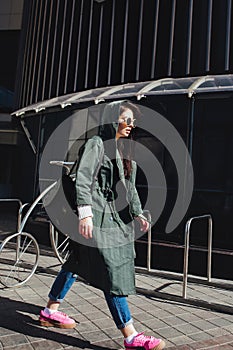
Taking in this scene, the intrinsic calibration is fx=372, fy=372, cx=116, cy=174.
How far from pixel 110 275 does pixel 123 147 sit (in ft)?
3.47

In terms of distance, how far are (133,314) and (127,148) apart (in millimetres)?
1907

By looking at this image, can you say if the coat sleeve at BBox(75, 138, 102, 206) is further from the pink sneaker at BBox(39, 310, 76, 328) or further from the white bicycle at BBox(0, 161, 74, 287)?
the white bicycle at BBox(0, 161, 74, 287)

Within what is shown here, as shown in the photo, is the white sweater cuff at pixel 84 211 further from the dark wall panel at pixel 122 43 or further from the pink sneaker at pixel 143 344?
the dark wall panel at pixel 122 43

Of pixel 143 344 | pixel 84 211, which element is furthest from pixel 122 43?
pixel 143 344

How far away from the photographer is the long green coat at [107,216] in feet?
9.49

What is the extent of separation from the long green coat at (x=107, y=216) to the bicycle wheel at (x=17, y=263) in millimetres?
1971

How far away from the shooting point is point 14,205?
16.1m

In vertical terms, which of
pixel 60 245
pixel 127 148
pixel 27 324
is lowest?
pixel 27 324

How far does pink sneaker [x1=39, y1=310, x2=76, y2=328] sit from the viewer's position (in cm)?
349

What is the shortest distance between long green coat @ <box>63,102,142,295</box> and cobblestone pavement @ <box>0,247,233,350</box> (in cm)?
67

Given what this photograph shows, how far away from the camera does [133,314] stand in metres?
4.00

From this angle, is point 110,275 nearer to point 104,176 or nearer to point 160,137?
point 104,176

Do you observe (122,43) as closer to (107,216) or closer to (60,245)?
(60,245)

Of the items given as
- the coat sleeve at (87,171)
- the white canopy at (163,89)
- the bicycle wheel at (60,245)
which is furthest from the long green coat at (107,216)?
the white canopy at (163,89)
